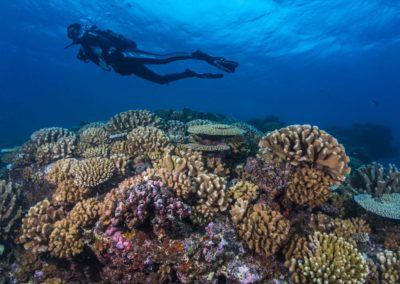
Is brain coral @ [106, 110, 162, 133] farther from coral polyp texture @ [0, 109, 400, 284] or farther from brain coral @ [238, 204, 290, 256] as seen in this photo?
brain coral @ [238, 204, 290, 256]

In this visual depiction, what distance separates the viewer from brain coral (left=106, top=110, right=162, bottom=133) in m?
9.70

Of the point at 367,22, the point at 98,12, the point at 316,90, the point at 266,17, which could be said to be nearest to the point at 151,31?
the point at 98,12

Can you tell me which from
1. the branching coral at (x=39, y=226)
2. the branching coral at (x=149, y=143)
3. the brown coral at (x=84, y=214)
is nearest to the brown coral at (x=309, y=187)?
the branching coral at (x=149, y=143)

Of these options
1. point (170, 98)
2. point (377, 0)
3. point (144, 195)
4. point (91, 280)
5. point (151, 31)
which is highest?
point (170, 98)

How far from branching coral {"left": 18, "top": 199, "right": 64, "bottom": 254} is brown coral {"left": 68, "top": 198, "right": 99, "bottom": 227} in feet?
1.72

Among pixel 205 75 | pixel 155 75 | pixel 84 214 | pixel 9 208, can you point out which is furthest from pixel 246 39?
pixel 84 214

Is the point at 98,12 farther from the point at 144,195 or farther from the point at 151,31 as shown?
the point at 144,195

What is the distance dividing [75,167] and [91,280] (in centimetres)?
264

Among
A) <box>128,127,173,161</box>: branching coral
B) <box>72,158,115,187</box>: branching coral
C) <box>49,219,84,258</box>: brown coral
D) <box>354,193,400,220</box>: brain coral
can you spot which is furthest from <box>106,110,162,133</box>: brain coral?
<box>354,193,400,220</box>: brain coral

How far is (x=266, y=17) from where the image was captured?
3319cm

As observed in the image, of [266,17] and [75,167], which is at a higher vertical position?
[266,17]

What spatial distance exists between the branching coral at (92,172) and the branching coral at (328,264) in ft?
13.5

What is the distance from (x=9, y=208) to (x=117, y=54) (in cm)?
782

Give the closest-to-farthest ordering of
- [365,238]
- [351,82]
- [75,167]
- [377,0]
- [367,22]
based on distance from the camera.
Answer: [365,238]
[75,167]
[377,0]
[367,22]
[351,82]
